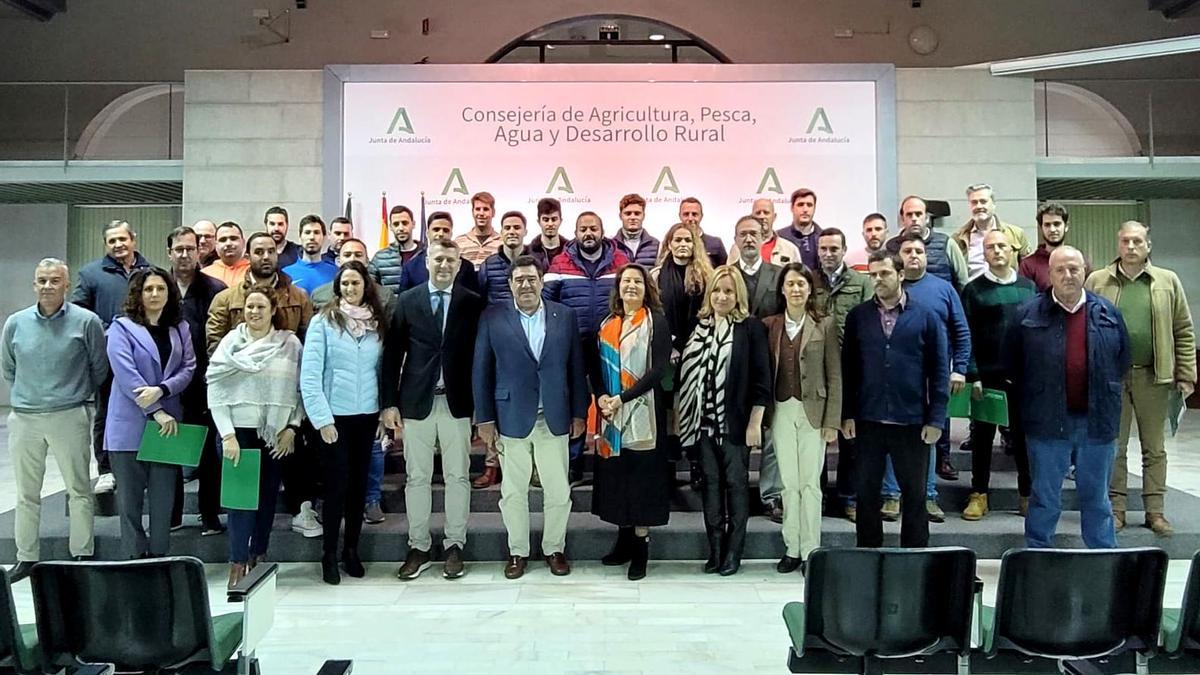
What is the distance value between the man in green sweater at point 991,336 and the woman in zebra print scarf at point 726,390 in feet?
4.31

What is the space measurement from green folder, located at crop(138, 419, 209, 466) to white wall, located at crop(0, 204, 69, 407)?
371 inches

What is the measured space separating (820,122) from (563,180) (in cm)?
219

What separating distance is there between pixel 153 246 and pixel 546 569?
9.68 meters

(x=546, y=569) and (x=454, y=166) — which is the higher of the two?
(x=454, y=166)

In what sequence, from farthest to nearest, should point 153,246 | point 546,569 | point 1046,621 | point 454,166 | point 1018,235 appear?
point 153,246 < point 454,166 < point 1018,235 < point 546,569 < point 1046,621

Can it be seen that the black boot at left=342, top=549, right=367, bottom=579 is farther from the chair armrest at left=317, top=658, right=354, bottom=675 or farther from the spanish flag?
the spanish flag

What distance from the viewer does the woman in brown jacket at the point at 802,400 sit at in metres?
3.90

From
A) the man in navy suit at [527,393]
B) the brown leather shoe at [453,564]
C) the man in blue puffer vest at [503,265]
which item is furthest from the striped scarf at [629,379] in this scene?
the brown leather shoe at [453,564]

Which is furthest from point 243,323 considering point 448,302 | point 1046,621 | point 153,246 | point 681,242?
point 153,246

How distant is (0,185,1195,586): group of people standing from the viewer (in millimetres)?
3664

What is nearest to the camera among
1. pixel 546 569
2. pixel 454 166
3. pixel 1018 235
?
pixel 546 569

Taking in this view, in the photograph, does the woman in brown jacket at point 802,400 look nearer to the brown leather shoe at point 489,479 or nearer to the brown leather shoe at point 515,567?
the brown leather shoe at point 515,567

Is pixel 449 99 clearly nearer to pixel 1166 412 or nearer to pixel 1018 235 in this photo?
pixel 1018 235

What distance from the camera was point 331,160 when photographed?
6988 millimetres
